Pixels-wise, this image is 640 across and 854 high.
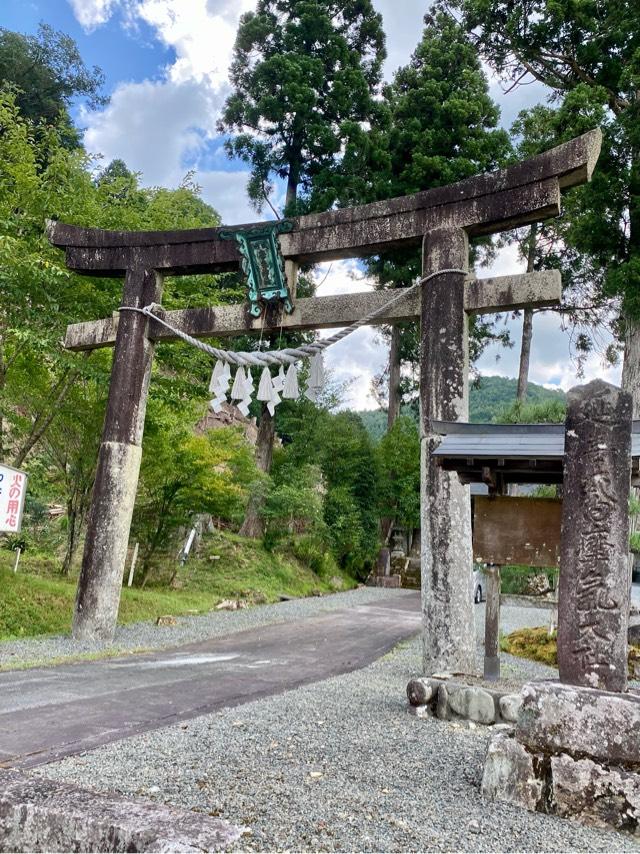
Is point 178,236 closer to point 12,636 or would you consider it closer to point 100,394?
point 100,394

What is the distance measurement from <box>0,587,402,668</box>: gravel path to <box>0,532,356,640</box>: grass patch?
770 millimetres

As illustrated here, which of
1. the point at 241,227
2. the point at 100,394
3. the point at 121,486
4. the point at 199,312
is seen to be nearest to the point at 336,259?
the point at 241,227

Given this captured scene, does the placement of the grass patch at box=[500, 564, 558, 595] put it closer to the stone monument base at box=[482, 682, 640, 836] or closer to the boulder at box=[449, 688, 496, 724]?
the boulder at box=[449, 688, 496, 724]

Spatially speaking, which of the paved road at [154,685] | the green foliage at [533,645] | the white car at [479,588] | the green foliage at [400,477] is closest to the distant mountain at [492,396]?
the green foliage at [400,477]

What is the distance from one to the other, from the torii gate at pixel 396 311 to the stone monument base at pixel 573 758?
10.7 ft

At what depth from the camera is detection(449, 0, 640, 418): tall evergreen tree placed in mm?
13203

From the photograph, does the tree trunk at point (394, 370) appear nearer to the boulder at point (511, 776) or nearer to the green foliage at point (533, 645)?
the green foliage at point (533, 645)

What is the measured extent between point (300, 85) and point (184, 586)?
1761 centimetres

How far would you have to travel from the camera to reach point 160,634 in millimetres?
9648

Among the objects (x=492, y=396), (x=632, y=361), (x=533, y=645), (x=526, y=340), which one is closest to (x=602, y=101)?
(x=632, y=361)

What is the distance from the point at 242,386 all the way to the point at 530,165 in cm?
448

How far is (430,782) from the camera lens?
11.2 ft

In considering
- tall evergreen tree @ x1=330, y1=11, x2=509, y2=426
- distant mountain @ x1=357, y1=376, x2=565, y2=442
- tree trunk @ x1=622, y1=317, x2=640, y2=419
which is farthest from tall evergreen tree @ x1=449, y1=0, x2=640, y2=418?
distant mountain @ x1=357, y1=376, x2=565, y2=442

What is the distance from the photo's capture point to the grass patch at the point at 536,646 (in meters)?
9.02
